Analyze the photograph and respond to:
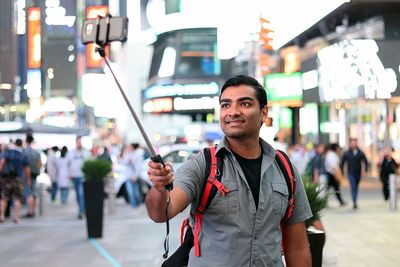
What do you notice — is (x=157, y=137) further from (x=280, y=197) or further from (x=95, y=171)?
(x=280, y=197)

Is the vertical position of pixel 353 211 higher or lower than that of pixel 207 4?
lower

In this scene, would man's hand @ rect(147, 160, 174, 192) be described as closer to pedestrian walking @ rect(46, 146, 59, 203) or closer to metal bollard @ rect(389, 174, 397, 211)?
metal bollard @ rect(389, 174, 397, 211)

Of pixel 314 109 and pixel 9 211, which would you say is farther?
pixel 314 109

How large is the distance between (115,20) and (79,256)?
675 centimetres

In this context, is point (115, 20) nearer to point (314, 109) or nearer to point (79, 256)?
point (79, 256)

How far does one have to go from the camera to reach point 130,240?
11.4 m

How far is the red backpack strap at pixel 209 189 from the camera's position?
3143 millimetres

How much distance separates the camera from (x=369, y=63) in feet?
43.2

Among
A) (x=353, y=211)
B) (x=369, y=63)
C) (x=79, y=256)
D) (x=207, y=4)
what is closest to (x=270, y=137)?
(x=369, y=63)

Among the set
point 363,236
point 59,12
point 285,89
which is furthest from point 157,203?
point 285,89

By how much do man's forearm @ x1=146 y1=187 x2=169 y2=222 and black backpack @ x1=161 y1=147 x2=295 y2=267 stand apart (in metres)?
0.26

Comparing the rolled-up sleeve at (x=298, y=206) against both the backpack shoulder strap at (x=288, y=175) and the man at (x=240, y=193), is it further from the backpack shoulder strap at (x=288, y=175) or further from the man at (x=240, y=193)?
the man at (x=240, y=193)

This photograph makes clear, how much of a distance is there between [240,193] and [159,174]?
1.71ft

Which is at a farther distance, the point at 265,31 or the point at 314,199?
the point at 265,31
